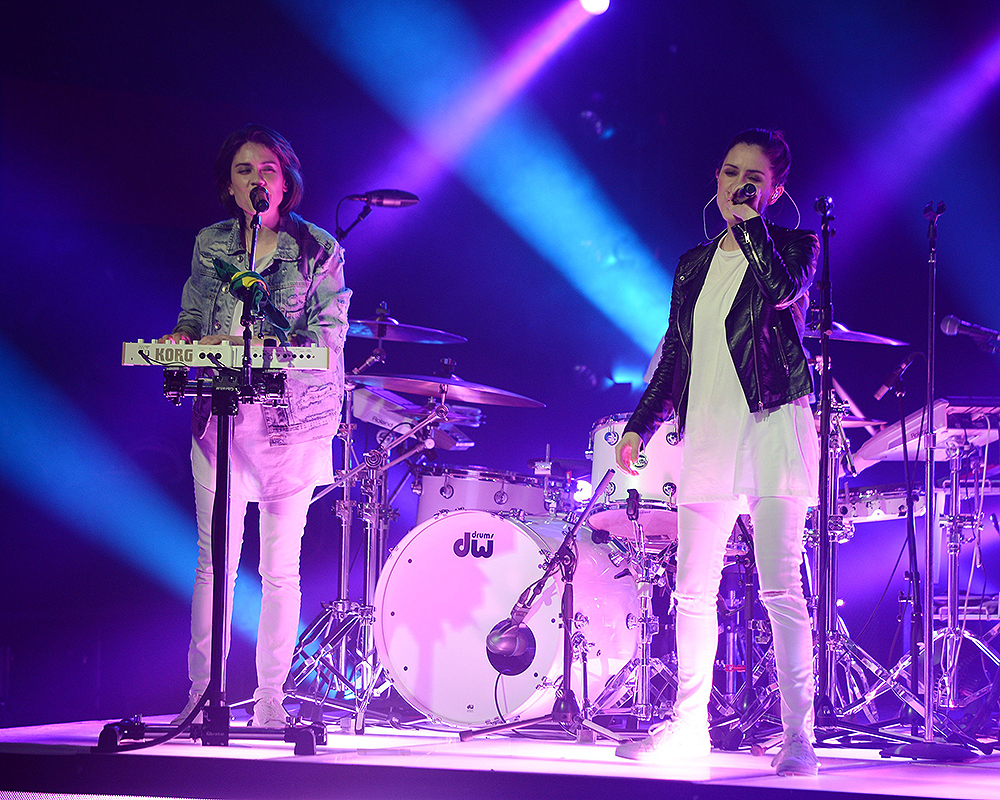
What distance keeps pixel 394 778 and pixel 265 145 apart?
83.8 inches

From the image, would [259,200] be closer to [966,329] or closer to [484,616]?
[484,616]

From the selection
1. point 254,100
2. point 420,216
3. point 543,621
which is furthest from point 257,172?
point 420,216

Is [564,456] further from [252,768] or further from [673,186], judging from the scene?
Answer: [252,768]

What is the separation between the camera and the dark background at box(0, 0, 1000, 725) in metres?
5.08

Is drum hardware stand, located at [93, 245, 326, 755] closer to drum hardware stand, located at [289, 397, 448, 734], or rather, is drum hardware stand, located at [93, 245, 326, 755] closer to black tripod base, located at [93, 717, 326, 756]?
black tripod base, located at [93, 717, 326, 756]

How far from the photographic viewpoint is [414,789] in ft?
8.84

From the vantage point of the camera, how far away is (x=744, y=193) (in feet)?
10.0

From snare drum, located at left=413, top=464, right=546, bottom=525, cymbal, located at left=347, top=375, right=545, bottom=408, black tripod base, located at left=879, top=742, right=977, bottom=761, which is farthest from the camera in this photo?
snare drum, located at left=413, top=464, right=546, bottom=525

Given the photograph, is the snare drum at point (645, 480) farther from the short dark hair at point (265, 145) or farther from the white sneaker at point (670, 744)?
the short dark hair at point (265, 145)

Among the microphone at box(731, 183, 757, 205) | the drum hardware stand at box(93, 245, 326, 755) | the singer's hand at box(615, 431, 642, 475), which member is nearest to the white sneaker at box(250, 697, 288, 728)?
the drum hardware stand at box(93, 245, 326, 755)

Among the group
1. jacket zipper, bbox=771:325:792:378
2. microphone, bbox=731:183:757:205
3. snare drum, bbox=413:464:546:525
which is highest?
microphone, bbox=731:183:757:205

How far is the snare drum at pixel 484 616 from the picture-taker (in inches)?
169

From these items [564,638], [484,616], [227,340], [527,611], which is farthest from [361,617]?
[227,340]

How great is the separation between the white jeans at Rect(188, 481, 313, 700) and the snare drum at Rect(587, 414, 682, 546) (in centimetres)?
159
